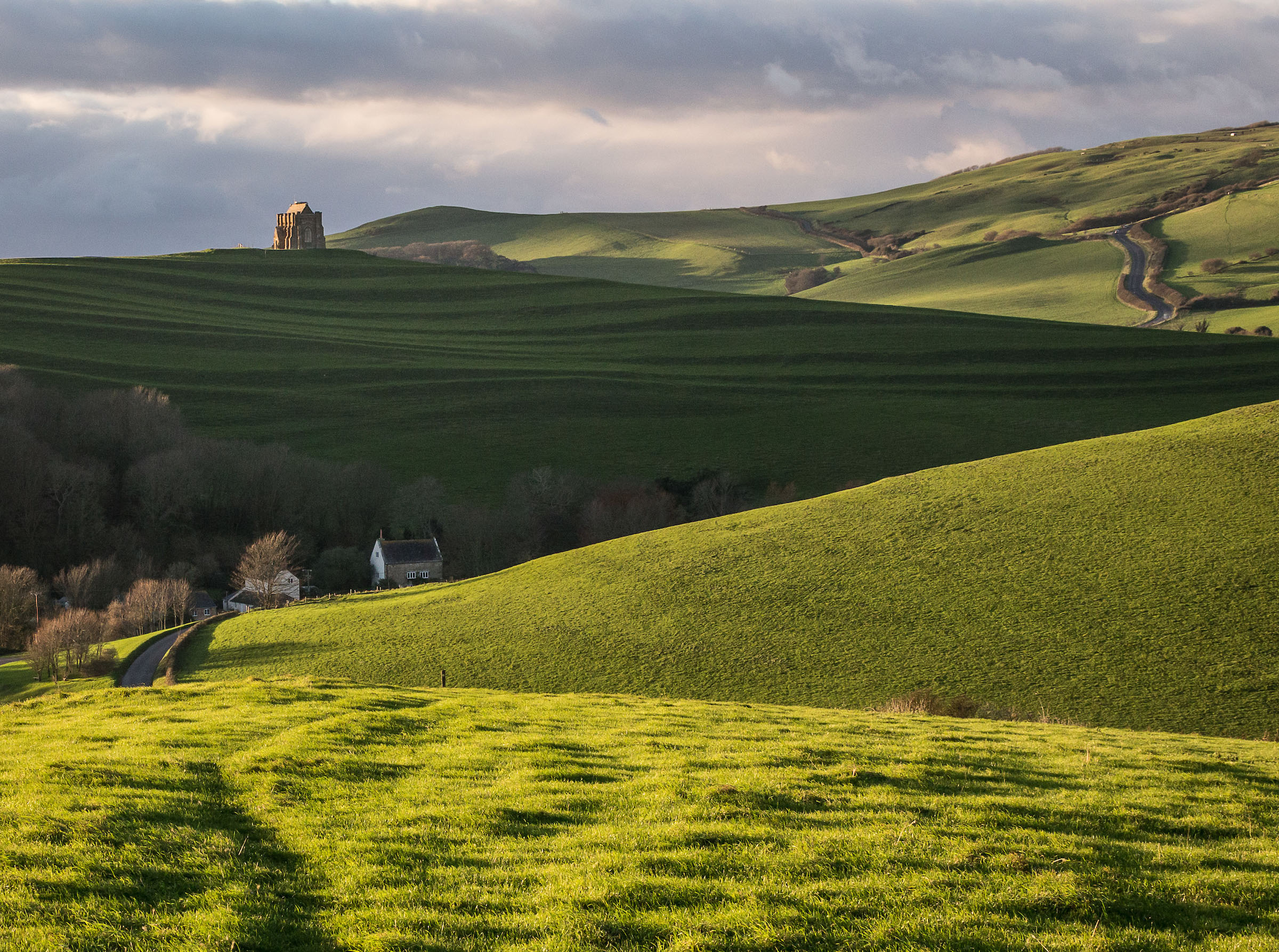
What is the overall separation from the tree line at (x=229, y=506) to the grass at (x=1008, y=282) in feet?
291

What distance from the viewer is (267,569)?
2479 inches

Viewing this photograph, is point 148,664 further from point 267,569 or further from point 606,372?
point 606,372

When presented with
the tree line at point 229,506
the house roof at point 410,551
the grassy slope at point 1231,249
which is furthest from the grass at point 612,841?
the grassy slope at point 1231,249

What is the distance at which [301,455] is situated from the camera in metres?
84.6

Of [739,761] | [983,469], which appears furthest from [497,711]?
[983,469]

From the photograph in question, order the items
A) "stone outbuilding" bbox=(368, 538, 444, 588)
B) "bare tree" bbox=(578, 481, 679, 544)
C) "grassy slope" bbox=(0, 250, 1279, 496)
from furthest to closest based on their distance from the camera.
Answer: "grassy slope" bbox=(0, 250, 1279, 496) → "bare tree" bbox=(578, 481, 679, 544) → "stone outbuilding" bbox=(368, 538, 444, 588)

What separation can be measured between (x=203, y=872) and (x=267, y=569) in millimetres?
58793

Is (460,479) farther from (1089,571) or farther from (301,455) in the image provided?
(1089,571)

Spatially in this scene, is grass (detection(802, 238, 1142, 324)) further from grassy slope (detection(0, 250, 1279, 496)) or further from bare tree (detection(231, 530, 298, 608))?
bare tree (detection(231, 530, 298, 608))

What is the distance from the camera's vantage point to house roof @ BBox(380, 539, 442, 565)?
231 ft

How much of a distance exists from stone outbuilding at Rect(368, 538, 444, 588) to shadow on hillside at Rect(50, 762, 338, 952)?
59311 mm

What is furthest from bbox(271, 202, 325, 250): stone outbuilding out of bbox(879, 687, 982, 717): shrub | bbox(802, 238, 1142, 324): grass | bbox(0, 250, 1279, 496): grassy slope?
bbox(879, 687, 982, 717): shrub

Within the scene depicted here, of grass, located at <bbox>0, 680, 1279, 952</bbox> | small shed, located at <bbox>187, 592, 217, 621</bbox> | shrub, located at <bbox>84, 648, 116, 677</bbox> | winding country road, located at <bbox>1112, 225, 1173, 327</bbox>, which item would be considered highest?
winding country road, located at <bbox>1112, 225, 1173, 327</bbox>

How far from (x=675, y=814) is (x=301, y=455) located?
8126 centimetres
